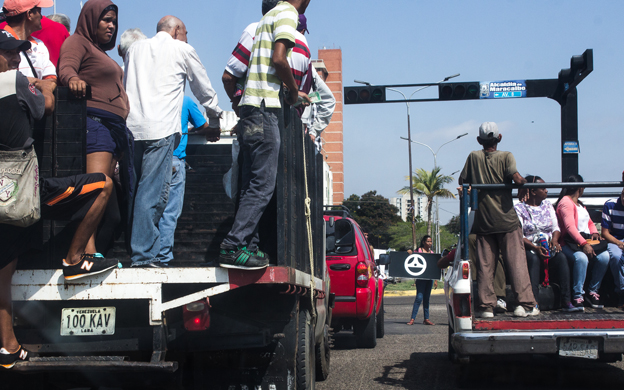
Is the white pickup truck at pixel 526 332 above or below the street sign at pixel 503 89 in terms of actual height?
below

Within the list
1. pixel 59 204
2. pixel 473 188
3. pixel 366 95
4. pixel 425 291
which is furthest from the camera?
pixel 366 95

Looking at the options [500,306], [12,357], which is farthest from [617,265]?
[12,357]

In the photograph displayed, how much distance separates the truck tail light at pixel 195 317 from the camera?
3623 millimetres

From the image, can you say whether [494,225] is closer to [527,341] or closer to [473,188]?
[473,188]

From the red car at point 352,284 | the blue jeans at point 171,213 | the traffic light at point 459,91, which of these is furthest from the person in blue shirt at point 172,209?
the traffic light at point 459,91

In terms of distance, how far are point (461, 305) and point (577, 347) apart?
1005 millimetres

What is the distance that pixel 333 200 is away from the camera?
8388 centimetres

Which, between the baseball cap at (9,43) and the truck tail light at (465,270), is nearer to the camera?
the baseball cap at (9,43)

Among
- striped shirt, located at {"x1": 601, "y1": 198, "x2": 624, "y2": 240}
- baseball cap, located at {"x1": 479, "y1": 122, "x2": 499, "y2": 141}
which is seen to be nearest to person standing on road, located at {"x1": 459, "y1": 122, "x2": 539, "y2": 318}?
baseball cap, located at {"x1": 479, "y1": 122, "x2": 499, "y2": 141}

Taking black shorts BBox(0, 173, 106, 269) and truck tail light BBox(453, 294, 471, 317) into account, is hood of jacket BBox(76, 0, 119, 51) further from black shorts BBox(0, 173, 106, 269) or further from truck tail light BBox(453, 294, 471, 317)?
truck tail light BBox(453, 294, 471, 317)

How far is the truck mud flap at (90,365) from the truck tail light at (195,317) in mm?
235

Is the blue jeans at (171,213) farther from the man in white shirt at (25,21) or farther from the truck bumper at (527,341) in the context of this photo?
the truck bumper at (527,341)

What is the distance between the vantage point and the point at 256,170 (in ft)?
13.1

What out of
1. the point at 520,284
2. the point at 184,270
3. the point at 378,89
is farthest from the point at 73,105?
the point at 378,89
